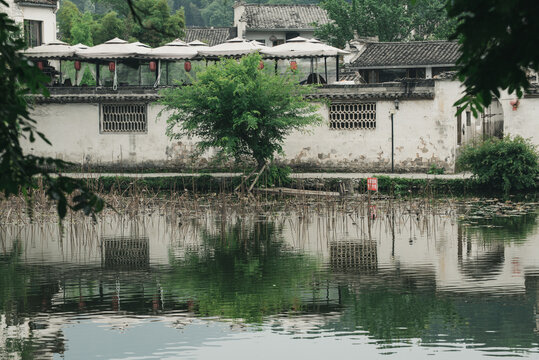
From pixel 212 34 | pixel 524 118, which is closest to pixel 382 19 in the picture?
pixel 212 34

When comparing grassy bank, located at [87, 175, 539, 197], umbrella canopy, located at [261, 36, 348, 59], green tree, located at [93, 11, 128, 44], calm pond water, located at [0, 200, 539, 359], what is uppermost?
green tree, located at [93, 11, 128, 44]

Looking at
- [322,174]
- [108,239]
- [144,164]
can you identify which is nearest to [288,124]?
[322,174]

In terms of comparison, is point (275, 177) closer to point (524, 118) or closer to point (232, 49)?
point (232, 49)

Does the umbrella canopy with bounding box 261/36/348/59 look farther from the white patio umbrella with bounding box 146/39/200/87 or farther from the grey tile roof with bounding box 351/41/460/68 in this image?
the grey tile roof with bounding box 351/41/460/68

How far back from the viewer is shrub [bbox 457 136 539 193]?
25.8 metres

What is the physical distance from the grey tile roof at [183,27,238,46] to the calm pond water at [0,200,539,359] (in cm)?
3294

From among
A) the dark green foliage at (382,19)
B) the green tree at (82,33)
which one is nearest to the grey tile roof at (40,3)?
the green tree at (82,33)

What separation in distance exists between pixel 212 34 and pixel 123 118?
24653 millimetres

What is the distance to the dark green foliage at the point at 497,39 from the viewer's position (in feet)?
18.6

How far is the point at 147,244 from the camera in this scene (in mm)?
17969

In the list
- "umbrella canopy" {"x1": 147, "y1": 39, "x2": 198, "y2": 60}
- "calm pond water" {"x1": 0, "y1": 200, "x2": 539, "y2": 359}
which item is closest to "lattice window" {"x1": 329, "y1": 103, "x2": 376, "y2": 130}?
"umbrella canopy" {"x1": 147, "y1": 39, "x2": 198, "y2": 60}

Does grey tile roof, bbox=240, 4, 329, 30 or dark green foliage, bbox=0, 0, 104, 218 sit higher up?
grey tile roof, bbox=240, 4, 329, 30

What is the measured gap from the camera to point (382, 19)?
145ft

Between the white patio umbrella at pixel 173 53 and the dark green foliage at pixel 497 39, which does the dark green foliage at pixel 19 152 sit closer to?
the dark green foliage at pixel 497 39
